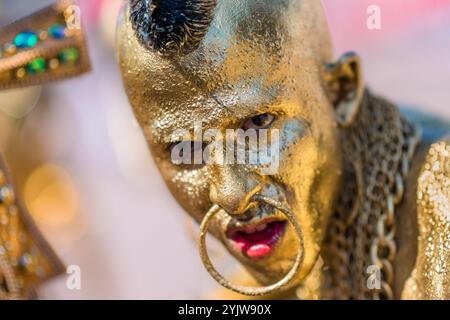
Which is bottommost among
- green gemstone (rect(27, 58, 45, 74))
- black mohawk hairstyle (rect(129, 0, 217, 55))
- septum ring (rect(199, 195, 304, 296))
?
septum ring (rect(199, 195, 304, 296))

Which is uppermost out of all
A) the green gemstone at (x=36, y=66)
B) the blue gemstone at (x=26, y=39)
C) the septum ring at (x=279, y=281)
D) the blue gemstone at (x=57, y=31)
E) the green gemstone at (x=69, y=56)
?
the blue gemstone at (x=57, y=31)

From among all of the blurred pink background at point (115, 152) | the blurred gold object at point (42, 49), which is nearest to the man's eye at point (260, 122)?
the blurred gold object at point (42, 49)

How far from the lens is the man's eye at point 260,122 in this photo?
1008mm

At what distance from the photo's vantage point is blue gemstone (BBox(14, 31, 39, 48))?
1.23 meters

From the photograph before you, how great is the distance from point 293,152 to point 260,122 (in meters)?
0.06

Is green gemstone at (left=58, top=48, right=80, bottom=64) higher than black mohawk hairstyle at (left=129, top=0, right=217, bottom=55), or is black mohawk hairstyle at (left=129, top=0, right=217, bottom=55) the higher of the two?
green gemstone at (left=58, top=48, right=80, bottom=64)

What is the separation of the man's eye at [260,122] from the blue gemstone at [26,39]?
452 millimetres

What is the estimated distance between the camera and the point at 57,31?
1.25 metres

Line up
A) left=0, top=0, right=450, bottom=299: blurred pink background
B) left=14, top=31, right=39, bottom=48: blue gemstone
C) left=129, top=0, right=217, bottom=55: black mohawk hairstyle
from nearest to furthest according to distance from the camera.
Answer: left=129, top=0, right=217, bottom=55: black mohawk hairstyle → left=14, top=31, right=39, bottom=48: blue gemstone → left=0, top=0, right=450, bottom=299: blurred pink background

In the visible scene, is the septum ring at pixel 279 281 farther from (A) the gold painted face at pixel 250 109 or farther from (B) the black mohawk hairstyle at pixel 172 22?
(B) the black mohawk hairstyle at pixel 172 22

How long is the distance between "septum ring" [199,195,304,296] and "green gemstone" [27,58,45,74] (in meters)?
0.44

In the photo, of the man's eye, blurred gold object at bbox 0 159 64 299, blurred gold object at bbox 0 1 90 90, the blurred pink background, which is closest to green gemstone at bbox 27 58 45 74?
blurred gold object at bbox 0 1 90 90

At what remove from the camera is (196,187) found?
1.06 metres

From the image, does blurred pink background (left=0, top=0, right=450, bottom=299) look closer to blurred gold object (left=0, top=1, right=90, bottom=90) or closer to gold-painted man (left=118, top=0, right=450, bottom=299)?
blurred gold object (left=0, top=1, right=90, bottom=90)
